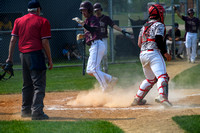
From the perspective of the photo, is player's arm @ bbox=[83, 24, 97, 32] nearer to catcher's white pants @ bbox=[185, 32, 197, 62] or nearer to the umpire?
the umpire

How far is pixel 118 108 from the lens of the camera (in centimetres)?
620

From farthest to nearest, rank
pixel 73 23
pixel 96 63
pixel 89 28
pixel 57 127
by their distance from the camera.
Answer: pixel 73 23
pixel 96 63
pixel 89 28
pixel 57 127

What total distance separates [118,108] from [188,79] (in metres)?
4.35

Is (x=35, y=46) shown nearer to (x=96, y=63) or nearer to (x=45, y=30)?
(x=45, y=30)

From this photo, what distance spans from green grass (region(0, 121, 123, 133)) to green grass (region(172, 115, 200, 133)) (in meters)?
0.92

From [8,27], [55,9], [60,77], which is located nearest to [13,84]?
[60,77]

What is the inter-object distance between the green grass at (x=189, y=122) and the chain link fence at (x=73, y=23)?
884 cm

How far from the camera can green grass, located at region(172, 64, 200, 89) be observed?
8.89 m

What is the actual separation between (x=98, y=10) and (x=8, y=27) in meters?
6.86

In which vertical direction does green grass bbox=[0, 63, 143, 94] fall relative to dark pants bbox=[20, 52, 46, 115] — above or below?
below

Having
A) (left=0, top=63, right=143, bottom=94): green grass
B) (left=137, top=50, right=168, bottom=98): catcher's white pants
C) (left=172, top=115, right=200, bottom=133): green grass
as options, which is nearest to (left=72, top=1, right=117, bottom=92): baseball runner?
(left=137, top=50, right=168, bottom=98): catcher's white pants

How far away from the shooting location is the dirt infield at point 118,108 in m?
4.87

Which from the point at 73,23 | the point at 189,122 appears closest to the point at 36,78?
the point at 189,122

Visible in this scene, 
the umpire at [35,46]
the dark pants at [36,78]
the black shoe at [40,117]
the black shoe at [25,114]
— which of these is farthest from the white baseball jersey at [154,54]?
the black shoe at [25,114]
